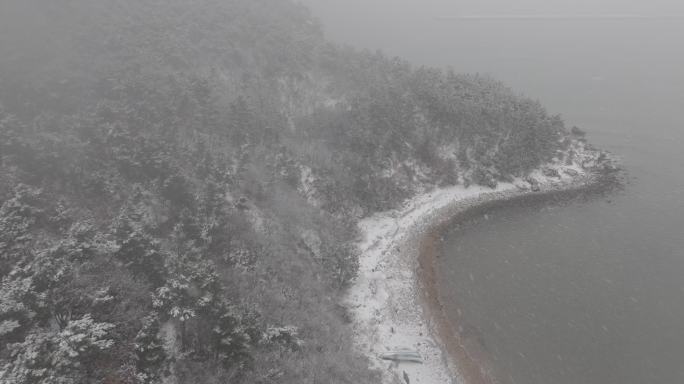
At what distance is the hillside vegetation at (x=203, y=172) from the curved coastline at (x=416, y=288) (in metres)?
2.11

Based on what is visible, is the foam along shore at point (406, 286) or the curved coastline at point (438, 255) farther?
the curved coastline at point (438, 255)

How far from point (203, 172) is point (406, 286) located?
23.8 m

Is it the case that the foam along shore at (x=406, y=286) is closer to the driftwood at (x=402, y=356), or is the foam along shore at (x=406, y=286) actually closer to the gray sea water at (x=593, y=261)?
the driftwood at (x=402, y=356)

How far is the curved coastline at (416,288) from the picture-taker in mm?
32469

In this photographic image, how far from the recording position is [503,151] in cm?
5856

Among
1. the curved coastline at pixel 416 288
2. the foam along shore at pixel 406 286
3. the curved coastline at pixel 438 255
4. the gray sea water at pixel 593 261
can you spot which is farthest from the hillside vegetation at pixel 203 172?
the gray sea water at pixel 593 261

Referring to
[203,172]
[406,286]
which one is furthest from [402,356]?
[203,172]

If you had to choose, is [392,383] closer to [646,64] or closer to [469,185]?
[469,185]

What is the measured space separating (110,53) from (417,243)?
46.5 m

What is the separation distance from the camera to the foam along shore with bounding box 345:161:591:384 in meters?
32.3

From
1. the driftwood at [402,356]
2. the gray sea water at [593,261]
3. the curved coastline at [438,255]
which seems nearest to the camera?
the driftwood at [402,356]

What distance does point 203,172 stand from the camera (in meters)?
40.2

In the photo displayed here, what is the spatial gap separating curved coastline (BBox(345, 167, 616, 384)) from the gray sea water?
198cm

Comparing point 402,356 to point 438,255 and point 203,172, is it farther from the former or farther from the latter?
point 203,172
